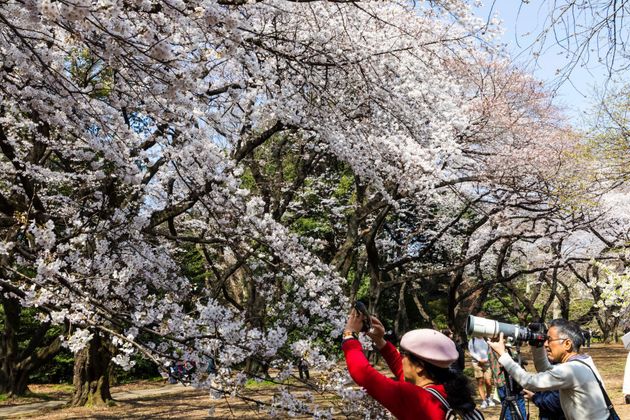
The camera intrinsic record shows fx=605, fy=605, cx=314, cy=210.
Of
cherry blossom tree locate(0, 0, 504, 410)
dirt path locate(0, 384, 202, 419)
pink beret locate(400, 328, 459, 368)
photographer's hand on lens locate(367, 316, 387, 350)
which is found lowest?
dirt path locate(0, 384, 202, 419)

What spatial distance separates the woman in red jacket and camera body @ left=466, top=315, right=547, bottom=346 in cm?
74

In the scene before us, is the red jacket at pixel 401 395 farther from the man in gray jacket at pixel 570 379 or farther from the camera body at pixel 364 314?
the man in gray jacket at pixel 570 379

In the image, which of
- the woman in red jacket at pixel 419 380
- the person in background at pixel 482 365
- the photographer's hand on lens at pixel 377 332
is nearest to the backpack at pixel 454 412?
the woman in red jacket at pixel 419 380

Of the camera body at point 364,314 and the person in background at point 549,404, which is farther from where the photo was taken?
the person in background at point 549,404

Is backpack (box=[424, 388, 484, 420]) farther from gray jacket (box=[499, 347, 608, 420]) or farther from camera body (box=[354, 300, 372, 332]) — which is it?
gray jacket (box=[499, 347, 608, 420])

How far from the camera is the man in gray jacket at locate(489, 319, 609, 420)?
345 centimetres

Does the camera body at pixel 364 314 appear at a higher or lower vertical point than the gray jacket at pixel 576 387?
higher

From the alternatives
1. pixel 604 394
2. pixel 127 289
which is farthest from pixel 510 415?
pixel 127 289

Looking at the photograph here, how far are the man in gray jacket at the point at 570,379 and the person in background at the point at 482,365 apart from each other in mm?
5055

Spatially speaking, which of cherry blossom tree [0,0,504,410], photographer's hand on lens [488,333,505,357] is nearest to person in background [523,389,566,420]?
photographer's hand on lens [488,333,505,357]

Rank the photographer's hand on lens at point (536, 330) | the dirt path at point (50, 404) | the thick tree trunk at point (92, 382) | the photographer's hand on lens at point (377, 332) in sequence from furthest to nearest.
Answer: the dirt path at point (50, 404) < the thick tree trunk at point (92, 382) < the photographer's hand on lens at point (536, 330) < the photographer's hand on lens at point (377, 332)

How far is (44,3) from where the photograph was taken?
2.05m

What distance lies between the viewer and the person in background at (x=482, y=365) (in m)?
8.75

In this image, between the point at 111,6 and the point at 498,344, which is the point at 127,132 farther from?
the point at 498,344
